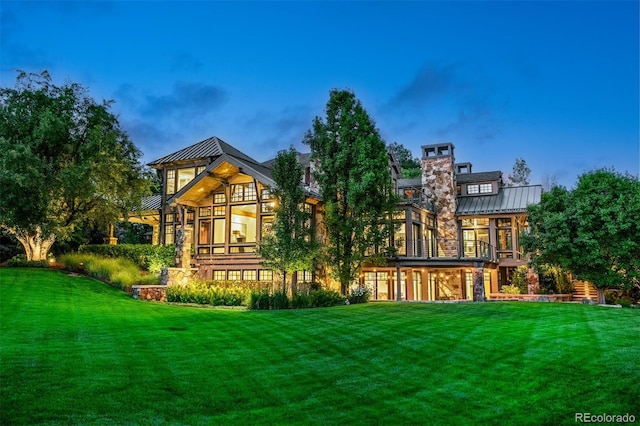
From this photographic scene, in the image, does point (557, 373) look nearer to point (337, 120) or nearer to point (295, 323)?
point (295, 323)

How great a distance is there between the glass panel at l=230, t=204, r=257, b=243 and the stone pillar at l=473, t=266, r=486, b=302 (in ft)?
38.8

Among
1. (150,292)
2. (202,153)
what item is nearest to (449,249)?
(202,153)

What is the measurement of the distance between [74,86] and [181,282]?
1374cm

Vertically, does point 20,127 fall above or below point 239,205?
above

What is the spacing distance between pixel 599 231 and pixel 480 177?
13.3m

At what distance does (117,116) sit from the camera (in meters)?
29.3

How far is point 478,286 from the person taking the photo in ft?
80.4

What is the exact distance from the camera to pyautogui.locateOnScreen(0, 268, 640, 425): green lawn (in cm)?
616

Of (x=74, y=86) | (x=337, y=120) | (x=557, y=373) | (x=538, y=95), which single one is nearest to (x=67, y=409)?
(x=557, y=373)

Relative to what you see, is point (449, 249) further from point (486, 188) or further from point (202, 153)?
point (202, 153)

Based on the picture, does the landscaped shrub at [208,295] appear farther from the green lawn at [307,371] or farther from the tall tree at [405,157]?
the tall tree at [405,157]

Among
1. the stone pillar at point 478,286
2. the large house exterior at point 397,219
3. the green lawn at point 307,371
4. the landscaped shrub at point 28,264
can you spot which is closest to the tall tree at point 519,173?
the large house exterior at point 397,219

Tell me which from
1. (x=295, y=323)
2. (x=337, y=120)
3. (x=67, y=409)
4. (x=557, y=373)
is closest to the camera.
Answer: (x=67, y=409)

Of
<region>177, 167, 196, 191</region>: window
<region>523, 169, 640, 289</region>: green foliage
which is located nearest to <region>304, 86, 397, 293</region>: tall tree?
<region>523, 169, 640, 289</region>: green foliage
